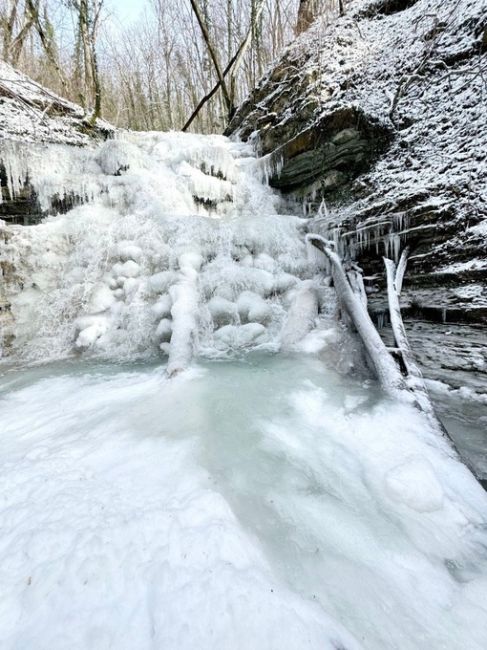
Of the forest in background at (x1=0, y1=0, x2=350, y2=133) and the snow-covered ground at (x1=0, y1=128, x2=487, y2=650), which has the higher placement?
the forest in background at (x1=0, y1=0, x2=350, y2=133)

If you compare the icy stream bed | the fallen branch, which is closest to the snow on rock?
the icy stream bed

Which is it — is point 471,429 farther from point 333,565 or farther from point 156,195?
point 156,195

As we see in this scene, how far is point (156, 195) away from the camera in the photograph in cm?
496

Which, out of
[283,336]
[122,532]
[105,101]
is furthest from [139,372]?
[105,101]

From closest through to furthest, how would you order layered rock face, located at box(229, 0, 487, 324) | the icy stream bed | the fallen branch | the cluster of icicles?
1. the icy stream bed
2. the fallen branch
3. layered rock face, located at box(229, 0, 487, 324)
4. the cluster of icicles

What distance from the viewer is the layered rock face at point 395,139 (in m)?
3.01

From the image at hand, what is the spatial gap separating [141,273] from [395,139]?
4.32 m

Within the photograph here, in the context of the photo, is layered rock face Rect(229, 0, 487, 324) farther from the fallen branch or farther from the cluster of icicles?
the cluster of icicles

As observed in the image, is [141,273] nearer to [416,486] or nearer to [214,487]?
[214,487]

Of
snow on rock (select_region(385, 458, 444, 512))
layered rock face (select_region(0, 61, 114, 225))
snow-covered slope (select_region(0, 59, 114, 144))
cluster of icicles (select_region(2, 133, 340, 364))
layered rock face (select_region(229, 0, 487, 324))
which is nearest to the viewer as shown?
snow on rock (select_region(385, 458, 444, 512))

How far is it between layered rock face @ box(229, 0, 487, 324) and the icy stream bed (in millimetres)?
1939

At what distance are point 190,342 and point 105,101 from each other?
43.6 feet

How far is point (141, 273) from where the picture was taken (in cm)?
387

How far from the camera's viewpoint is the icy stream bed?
734 mm
